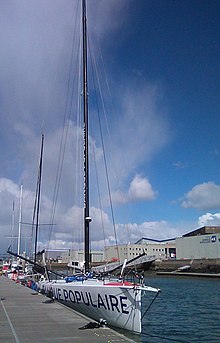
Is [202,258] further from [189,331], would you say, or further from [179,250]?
[189,331]

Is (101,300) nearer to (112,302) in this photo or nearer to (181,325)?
(112,302)

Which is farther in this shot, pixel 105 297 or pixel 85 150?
pixel 85 150

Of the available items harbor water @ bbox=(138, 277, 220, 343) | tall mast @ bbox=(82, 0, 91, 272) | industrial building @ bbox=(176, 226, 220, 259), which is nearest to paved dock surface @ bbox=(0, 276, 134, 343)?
harbor water @ bbox=(138, 277, 220, 343)

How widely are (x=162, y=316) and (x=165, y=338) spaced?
7.22 metres

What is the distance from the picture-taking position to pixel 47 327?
14.9 metres

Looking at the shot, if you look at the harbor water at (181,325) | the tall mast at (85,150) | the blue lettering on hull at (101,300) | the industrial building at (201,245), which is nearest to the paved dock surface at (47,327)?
the blue lettering on hull at (101,300)

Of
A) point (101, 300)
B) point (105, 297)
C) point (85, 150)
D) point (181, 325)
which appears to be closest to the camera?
point (105, 297)

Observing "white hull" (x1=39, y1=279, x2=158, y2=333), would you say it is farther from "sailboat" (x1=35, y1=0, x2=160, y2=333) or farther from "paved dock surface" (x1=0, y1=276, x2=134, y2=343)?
"paved dock surface" (x1=0, y1=276, x2=134, y2=343)

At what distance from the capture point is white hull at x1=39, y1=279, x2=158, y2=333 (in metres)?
15.3

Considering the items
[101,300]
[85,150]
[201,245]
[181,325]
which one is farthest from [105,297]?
[201,245]

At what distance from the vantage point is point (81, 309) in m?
19.3

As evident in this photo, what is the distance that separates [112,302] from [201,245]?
314ft

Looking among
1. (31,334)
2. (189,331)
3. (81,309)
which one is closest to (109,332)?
Answer: (31,334)

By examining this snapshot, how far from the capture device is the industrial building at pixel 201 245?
333ft
